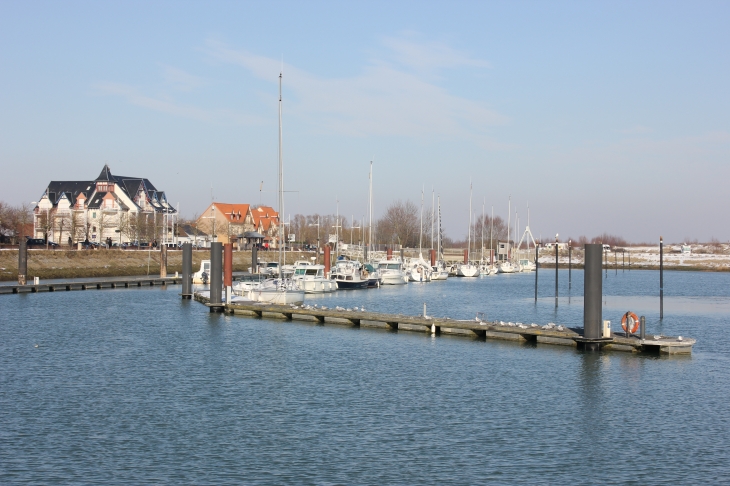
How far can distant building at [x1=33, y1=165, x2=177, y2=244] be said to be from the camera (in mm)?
115250

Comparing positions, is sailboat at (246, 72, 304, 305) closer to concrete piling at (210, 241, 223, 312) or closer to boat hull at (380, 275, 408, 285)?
concrete piling at (210, 241, 223, 312)

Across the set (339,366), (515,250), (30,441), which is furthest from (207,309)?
(515,250)

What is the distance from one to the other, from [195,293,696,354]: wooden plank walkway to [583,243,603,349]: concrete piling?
62 centimetres

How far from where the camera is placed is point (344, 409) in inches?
890

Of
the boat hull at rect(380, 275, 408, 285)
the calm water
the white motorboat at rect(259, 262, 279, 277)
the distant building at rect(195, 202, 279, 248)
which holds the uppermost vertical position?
the distant building at rect(195, 202, 279, 248)

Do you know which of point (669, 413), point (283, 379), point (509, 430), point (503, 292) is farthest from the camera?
point (503, 292)

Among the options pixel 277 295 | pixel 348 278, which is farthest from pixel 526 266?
pixel 277 295

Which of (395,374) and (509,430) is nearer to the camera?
(509,430)

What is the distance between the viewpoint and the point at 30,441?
19.1 m

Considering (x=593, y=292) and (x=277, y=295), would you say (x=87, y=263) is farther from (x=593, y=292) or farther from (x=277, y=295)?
(x=593, y=292)

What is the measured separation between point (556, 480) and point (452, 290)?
6349 cm

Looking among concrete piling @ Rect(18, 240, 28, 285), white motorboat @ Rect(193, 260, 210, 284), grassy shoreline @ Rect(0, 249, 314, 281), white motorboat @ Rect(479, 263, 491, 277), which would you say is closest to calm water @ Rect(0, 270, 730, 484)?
concrete piling @ Rect(18, 240, 28, 285)

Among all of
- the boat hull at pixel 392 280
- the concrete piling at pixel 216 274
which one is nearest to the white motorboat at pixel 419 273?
the boat hull at pixel 392 280

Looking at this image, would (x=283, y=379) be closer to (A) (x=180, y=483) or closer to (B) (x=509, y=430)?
(B) (x=509, y=430)
